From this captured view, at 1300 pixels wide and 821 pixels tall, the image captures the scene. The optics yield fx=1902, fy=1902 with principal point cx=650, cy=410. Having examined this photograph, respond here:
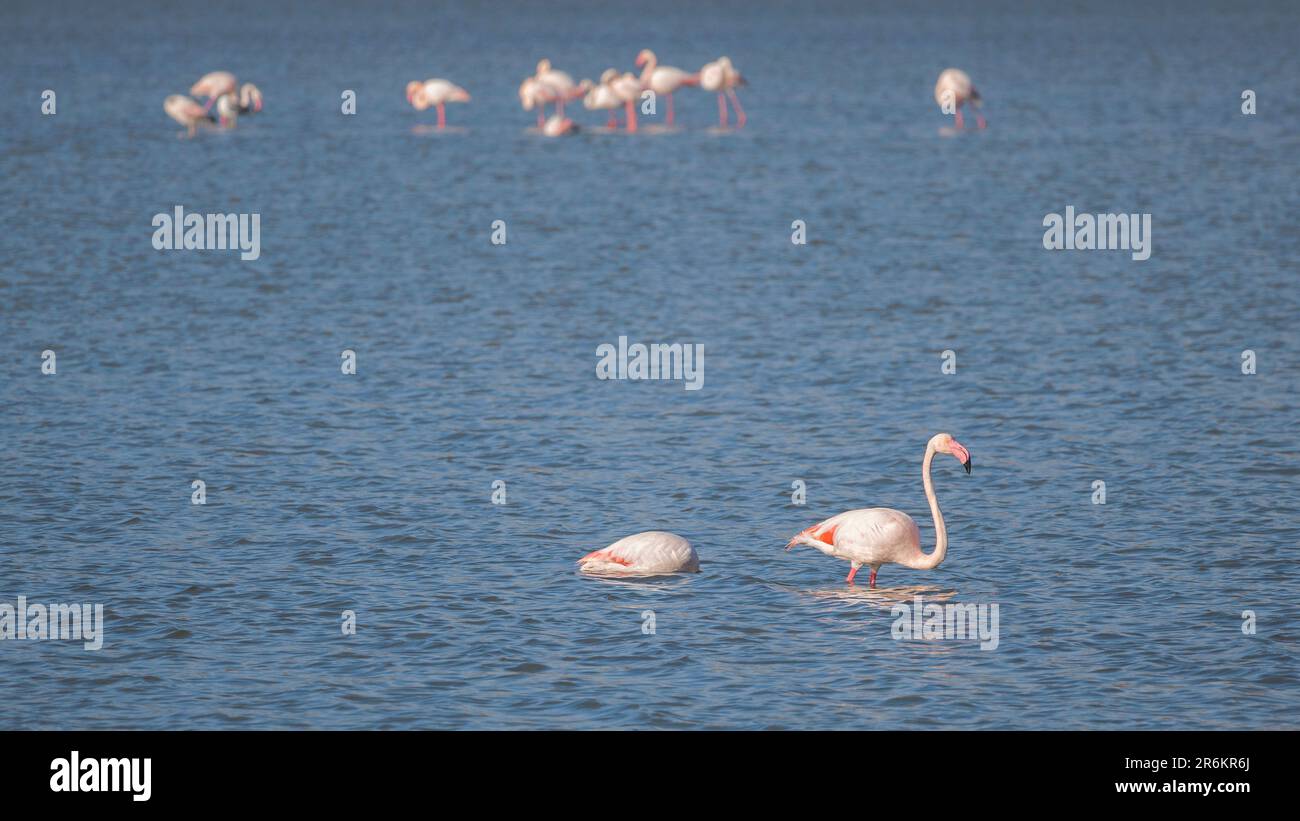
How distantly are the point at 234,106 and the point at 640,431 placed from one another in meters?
36.1

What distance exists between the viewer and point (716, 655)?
1450 centimetres

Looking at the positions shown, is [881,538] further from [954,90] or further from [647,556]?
[954,90]

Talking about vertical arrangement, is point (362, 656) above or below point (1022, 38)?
below

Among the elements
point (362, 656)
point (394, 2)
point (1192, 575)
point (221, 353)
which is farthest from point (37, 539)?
point (394, 2)

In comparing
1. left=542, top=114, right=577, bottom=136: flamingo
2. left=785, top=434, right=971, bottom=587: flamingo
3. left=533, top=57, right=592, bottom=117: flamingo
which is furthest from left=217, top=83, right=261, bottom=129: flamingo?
left=785, top=434, right=971, bottom=587: flamingo

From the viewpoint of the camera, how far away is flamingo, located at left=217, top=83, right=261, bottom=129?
54.5 metres

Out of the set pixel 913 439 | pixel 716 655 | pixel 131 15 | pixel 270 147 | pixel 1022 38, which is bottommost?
pixel 716 655

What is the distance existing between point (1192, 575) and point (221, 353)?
47.1ft

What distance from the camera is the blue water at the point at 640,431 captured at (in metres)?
14.1

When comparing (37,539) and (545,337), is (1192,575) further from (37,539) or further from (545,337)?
(545,337)

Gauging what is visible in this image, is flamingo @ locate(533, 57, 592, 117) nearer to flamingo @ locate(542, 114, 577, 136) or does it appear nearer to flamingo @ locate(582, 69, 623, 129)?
flamingo @ locate(582, 69, 623, 129)

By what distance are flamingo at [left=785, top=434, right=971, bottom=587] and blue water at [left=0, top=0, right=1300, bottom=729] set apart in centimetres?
34

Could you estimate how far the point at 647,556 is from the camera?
53.1ft

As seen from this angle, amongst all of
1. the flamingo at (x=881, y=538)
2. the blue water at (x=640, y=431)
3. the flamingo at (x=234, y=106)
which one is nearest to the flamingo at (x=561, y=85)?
the blue water at (x=640, y=431)
